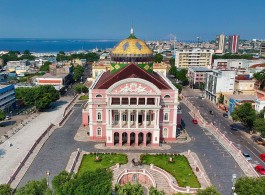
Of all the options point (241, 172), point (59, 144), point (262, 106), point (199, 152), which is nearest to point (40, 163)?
point (59, 144)

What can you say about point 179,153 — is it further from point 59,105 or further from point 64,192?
point 59,105

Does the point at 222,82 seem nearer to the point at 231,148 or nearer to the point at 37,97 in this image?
the point at 231,148

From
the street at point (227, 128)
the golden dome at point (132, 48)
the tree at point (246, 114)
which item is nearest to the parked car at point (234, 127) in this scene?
the street at point (227, 128)

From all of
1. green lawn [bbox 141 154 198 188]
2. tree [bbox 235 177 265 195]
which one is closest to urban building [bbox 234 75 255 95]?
green lawn [bbox 141 154 198 188]

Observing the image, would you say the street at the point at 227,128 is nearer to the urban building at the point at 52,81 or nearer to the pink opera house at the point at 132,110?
the pink opera house at the point at 132,110

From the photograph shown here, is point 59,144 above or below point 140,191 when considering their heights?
below

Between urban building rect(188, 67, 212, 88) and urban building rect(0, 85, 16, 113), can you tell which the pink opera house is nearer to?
urban building rect(0, 85, 16, 113)

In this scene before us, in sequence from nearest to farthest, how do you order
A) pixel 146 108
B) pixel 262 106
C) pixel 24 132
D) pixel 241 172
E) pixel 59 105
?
pixel 241 172
pixel 146 108
pixel 24 132
pixel 262 106
pixel 59 105
